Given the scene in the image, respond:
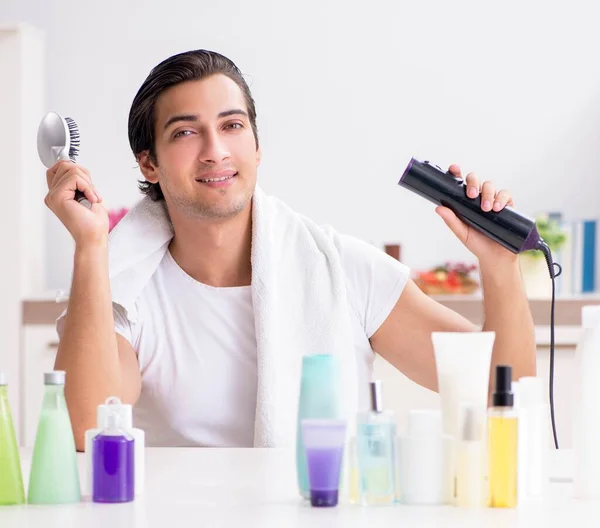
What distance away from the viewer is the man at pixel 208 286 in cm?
168

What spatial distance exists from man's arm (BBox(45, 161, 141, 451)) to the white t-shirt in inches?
1.8

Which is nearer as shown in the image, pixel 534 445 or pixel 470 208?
pixel 534 445

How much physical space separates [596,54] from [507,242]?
6.53ft

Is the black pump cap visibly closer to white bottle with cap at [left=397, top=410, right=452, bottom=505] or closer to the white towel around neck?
white bottle with cap at [left=397, top=410, right=452, bottom=505]

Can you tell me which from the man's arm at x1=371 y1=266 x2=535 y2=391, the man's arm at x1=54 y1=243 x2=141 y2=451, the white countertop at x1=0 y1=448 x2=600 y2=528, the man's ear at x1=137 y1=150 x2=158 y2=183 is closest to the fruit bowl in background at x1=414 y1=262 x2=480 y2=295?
the man's arm at x1=371 y1=266 x2=535 y2=391

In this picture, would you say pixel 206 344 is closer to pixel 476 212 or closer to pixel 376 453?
pixel 476 212

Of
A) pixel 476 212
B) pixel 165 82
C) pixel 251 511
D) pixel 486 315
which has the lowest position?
pixel 251 511

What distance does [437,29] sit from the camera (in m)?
3.39

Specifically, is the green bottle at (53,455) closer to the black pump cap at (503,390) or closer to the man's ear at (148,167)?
the black pump cap at (503,390)

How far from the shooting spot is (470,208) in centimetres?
162

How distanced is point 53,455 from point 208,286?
0.73 meters

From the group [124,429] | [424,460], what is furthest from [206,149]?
[424,460]

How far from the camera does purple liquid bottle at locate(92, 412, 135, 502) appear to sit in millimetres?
1104

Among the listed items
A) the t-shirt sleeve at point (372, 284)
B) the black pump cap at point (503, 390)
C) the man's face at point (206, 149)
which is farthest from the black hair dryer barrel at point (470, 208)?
the black pump cap at point (503, 390)
